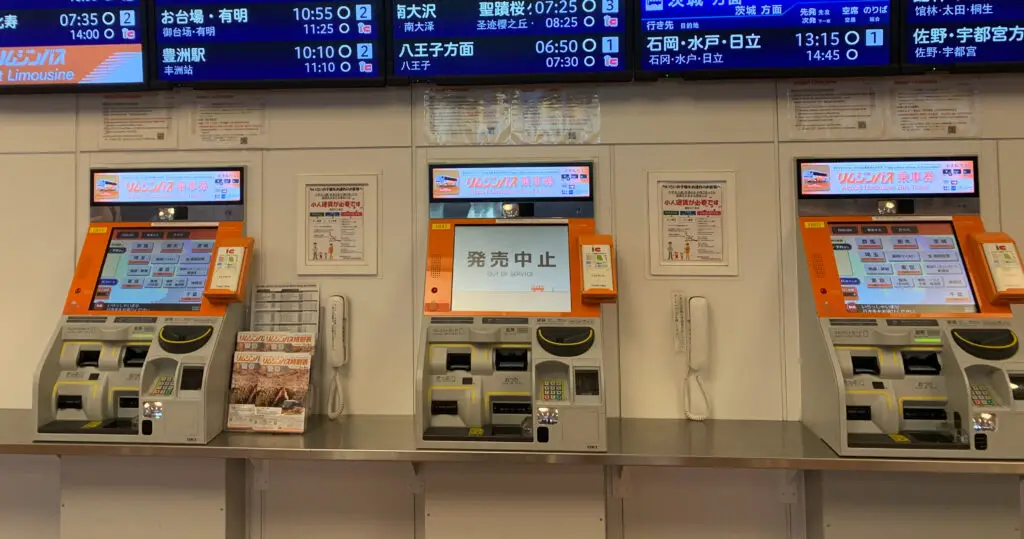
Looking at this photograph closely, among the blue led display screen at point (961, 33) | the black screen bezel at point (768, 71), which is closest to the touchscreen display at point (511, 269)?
the black screen bezel at point (768, 71)

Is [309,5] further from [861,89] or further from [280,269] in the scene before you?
[861,89]

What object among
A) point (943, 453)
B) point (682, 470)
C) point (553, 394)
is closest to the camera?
point (943, 453)

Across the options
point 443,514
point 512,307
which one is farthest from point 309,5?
point 443,514

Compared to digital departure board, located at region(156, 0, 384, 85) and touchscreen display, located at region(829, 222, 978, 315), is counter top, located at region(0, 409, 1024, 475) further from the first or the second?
digital departure board, located at region(156, 0, 384, 85)

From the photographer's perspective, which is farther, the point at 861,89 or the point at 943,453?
the point at 861,89

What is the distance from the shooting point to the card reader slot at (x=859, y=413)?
215cm

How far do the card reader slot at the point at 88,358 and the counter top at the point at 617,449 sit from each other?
13.0 inches

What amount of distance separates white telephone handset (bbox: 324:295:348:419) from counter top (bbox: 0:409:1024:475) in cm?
11

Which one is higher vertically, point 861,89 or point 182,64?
point 182,64

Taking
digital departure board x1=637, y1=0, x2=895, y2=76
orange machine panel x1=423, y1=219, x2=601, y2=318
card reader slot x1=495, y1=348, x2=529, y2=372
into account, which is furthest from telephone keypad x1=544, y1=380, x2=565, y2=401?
digital departure board x1=637, y1=0, x2=895, y2=76

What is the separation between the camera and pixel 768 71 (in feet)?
8.04

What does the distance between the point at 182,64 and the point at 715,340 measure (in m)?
2.71

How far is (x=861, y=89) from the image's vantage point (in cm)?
262

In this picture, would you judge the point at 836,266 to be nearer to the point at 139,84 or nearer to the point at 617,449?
the point at 617,449
